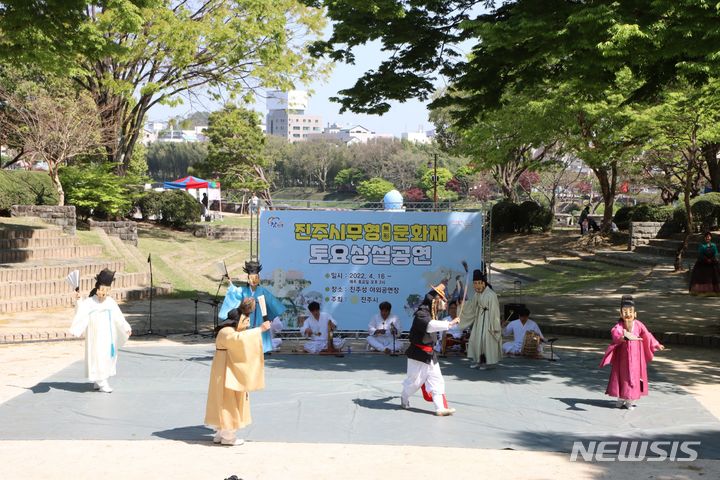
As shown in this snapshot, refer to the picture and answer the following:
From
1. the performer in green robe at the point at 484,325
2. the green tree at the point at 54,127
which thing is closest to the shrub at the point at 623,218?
the green tree at the point at 54,127

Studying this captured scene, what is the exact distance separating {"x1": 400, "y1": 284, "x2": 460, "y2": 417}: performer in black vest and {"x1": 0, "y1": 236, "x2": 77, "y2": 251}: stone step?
14957mm

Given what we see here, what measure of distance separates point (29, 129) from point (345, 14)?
19126 millimetres

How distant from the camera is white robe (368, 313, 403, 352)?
15.2 metres

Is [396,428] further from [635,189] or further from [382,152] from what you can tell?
[382,152]

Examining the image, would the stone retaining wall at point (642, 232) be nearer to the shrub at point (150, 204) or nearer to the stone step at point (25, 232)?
the shrub at point (150, 204)

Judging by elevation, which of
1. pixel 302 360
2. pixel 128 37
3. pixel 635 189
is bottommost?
pixel 302 360

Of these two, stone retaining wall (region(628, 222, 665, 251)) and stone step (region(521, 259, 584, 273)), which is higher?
stone retaining wall (region(628, 222, 665, 251))

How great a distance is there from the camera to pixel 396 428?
10.0 m

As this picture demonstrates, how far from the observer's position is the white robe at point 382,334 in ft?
49.8

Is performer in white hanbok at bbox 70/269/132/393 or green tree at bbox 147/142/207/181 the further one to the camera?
green tree at bbox 147/142/207/181

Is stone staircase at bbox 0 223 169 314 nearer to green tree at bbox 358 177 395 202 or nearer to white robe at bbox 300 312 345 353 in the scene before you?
white robe at bbox 300 312 345 353

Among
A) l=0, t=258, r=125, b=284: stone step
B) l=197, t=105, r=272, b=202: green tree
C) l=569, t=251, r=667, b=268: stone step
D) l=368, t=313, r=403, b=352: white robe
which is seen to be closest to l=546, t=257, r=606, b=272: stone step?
l=569, t=251, r=667, b=268: stone step

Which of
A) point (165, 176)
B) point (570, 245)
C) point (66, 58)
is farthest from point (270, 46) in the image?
point (165, 176)

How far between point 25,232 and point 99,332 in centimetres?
1293
